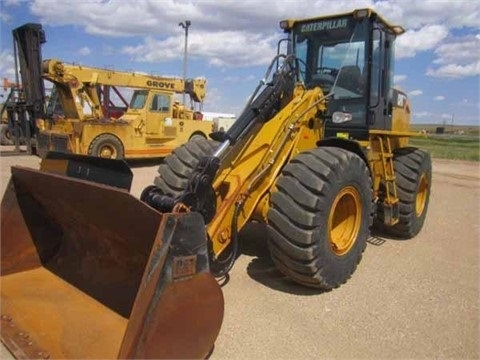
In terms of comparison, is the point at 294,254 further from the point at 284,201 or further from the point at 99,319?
the point at 99,319

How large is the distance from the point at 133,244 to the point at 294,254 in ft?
4.26

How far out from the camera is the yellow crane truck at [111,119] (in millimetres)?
12578

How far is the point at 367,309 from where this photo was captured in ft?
12.9

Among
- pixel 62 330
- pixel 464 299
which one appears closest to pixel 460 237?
pixel 464 299

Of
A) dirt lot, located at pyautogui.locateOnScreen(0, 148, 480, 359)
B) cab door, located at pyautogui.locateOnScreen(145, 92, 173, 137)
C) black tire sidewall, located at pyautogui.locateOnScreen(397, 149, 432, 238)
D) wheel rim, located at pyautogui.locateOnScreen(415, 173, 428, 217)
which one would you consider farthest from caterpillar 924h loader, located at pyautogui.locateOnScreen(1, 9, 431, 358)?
cab door, located at pyautogui.locateOnScreen(145, 92, 173, 137)

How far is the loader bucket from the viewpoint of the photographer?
8.42 ft

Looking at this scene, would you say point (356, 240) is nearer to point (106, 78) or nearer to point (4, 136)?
point (106, 78)

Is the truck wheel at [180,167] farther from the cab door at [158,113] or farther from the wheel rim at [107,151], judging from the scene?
the cab door at [158,113]

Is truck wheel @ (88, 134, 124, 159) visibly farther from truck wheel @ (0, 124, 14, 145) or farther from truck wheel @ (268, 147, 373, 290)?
truck wheel @ (268, 147, 373, 290)

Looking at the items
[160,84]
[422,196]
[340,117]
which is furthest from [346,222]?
[160,84]

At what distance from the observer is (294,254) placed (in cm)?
376

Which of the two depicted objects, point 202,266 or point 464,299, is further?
point 464,299

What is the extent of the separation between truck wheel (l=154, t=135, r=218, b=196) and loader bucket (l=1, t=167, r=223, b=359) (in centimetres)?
117

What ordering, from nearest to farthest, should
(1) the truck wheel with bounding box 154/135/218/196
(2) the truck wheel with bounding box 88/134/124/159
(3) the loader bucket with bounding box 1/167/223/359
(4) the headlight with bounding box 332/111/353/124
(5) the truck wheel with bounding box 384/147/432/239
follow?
(3) the loader bucket with bounding box 1/167/223/359, (1) the truck wheel with bounding box 154/135/218/196, (4) the headlight with bounding box 332/111/353/124, (5) the truck wheel with bounding box 384/147/432/239, (2) the truck wheel with bounding box 88/134/124/159
